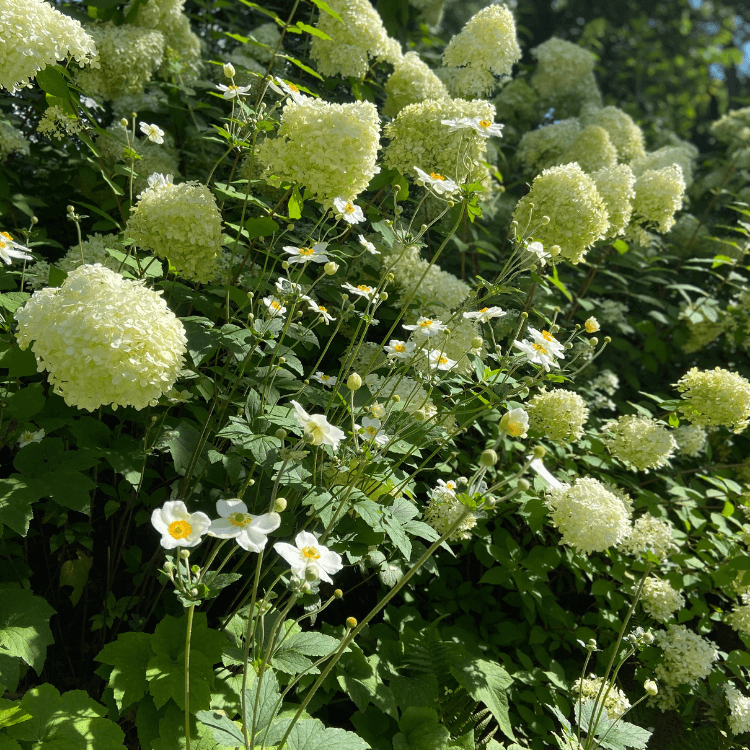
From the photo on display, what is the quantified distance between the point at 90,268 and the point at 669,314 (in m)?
3.98

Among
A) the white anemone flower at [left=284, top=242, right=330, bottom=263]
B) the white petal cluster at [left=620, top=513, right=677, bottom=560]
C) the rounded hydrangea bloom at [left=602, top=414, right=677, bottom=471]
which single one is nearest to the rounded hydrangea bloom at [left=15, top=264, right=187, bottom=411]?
the white anemone flower at [left=284, top=242, right=330, bottom=263]

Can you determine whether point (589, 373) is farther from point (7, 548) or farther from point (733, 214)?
point (7, 548)

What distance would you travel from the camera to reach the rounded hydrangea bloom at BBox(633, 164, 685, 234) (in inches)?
140

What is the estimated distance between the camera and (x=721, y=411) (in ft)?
9.40

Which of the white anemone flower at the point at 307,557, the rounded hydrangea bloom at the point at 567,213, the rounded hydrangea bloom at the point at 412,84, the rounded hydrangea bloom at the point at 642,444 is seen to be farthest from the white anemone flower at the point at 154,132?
the rounded hydrangea bloom at the point at 642,444

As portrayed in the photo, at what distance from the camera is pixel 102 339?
1.50m

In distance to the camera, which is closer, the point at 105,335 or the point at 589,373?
the point at 105,335

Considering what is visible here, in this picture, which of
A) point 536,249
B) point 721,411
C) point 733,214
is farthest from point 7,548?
point 733,214

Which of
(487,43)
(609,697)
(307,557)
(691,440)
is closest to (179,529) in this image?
(307,557)

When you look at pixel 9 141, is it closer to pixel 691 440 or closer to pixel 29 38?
pixel 29 38

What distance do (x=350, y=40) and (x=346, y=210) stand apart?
61.2 inches

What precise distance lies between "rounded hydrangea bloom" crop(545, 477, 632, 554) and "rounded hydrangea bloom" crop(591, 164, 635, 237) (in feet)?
4.73

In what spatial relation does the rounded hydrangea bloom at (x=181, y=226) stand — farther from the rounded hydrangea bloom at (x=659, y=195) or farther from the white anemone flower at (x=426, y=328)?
the rounded hydrangea bloom at (x=659, y=195)

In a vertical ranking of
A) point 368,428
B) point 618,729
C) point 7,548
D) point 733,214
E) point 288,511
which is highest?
point 733,214
